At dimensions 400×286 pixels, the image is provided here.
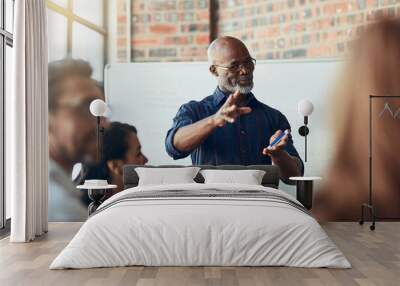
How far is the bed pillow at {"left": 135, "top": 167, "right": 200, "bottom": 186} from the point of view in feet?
22.5

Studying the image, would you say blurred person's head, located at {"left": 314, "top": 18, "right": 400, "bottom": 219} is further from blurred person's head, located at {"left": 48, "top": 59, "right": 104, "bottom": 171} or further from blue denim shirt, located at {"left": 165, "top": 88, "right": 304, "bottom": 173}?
blurred person's head, located at {"left": 48, "top": 59, "right": 104, "bottom": 171}

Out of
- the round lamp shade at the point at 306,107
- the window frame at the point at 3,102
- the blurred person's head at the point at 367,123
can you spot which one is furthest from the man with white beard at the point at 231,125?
the window frame at the point at 3,102

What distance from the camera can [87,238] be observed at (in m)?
4.64

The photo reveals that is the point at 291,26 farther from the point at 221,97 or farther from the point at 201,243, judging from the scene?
→ the point at 201,243

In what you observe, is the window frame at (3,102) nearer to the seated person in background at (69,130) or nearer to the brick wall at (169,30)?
the seated person in background at (69,130)

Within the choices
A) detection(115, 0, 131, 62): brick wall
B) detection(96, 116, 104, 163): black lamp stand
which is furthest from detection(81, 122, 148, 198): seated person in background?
detection(115, 0, 131, 62): brick wall

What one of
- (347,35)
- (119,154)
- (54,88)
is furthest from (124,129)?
(347,35)

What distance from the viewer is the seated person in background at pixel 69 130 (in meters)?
7.53

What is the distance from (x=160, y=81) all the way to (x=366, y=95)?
2612 millimetres

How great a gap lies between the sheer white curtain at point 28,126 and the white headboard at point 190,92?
127 cm

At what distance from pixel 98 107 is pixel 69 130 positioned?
22.9 inches

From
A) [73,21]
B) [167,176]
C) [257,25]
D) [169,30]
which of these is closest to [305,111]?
[257,25]

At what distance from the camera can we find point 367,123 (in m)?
7.45

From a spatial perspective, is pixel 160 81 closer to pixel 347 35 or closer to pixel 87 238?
pixel 347 35
